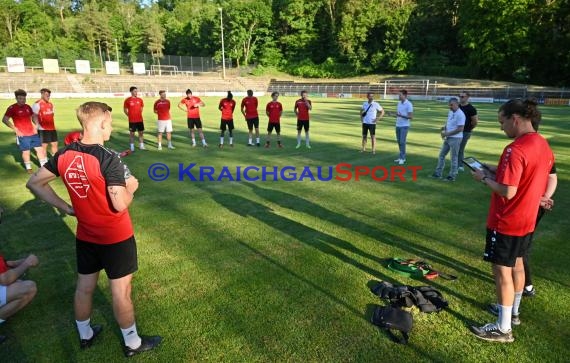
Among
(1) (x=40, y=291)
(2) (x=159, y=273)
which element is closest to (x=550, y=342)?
(2) (x=159, y=273)

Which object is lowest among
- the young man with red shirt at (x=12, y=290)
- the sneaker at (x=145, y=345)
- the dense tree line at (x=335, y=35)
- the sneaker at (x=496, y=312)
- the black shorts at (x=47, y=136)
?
the sneaker at (x=496, y=312)

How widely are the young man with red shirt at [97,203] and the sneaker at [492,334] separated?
10.9ft

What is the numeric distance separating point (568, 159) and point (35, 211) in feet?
48.5

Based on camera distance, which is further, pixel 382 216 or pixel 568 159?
pixel 568 159

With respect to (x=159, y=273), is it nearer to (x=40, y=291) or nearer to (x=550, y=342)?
(x=40, y=291)

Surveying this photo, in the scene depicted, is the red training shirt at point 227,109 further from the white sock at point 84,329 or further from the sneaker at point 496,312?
the sneaker at point 496,312

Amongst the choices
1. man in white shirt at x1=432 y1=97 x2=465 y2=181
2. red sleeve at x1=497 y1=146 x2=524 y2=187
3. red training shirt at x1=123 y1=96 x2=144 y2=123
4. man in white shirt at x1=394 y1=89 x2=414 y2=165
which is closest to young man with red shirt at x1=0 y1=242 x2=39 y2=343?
red sleeve at x1=497 y1=146 x2=524 y2=187

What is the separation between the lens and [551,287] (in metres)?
4.71

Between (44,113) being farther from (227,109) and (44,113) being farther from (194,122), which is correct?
(227,109)

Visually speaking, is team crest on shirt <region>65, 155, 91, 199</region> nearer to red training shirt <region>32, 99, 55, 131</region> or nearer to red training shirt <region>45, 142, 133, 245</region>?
red training shirt <region>45, 142, 133, 245</region>

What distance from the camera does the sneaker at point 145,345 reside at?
11.5 ft

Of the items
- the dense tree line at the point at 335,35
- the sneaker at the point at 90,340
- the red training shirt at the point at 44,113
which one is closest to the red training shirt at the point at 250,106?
the red training shirt at the point at 44,113

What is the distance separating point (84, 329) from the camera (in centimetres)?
354

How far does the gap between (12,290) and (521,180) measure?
501cm
